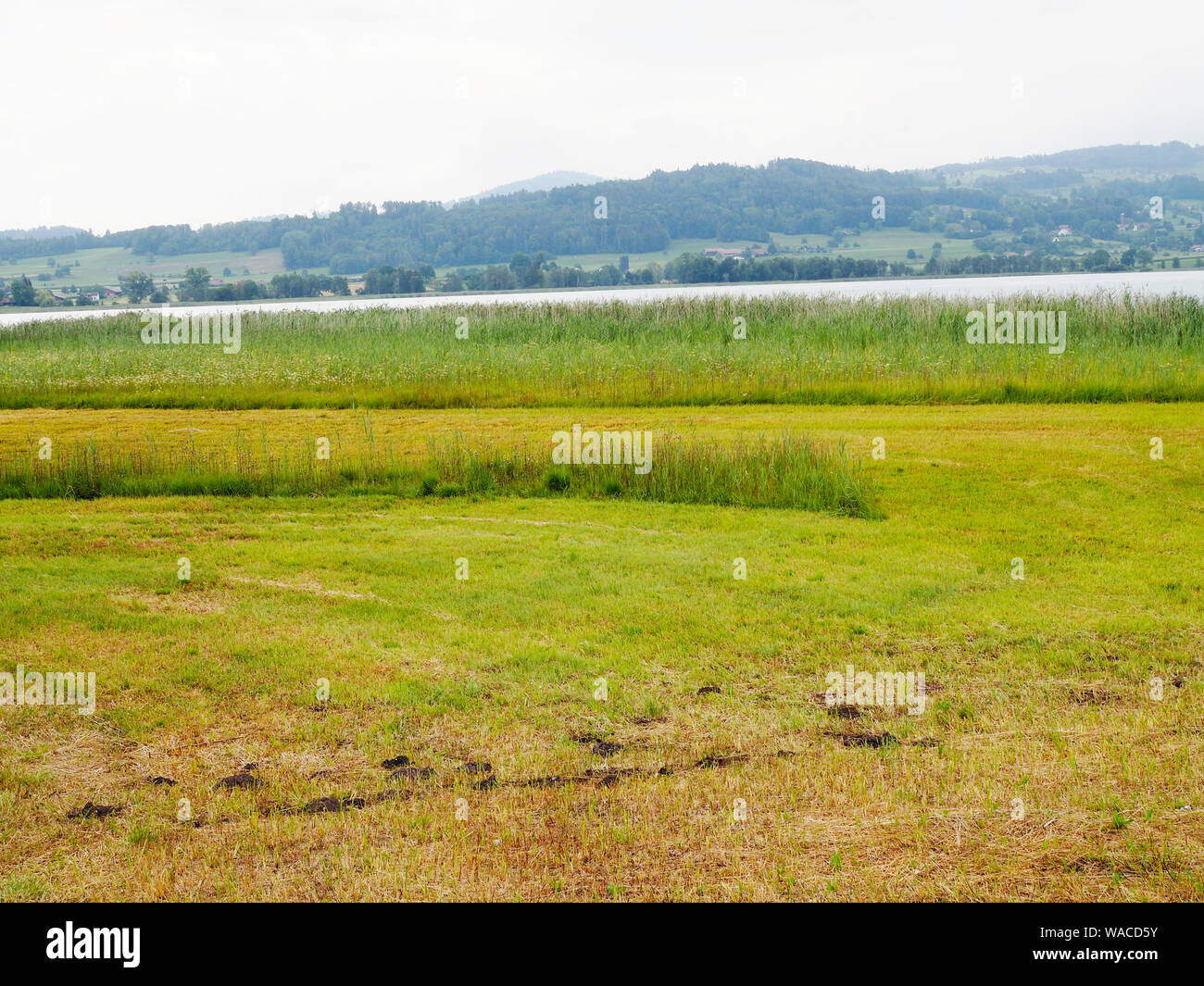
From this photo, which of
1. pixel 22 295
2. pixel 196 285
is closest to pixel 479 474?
pixel 22 295

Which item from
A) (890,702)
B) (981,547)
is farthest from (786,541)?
(890,702)

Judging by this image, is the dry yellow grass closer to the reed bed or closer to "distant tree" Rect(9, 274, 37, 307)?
the reed bed

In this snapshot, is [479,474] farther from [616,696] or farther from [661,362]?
[661,362]

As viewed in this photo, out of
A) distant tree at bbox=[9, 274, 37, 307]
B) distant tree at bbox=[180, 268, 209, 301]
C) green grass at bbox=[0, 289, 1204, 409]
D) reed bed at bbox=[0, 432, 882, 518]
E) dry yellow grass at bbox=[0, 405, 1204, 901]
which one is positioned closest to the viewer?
dry yellow grass at bbox=[0, 405, 1204, 901]

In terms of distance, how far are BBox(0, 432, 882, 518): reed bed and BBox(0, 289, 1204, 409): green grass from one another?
24.7 feet

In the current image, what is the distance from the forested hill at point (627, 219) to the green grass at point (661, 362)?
8914 centimetres

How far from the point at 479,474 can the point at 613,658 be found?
7401 mm

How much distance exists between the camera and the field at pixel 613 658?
5.61 m

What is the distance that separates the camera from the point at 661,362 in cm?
2575

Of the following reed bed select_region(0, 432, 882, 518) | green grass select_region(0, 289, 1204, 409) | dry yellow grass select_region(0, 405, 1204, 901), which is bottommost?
dry yellow grass select_region(0, 405, 1204, 901)

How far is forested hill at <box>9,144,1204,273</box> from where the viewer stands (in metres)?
127

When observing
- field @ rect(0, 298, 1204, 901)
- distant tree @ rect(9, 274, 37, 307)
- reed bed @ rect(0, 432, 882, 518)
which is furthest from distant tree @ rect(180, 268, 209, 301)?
reed bed @ rect(0, 432, 882, 518)

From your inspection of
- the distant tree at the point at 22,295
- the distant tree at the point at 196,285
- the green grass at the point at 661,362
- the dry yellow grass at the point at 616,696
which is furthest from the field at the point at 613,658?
the distant tree at the point at 196,285
